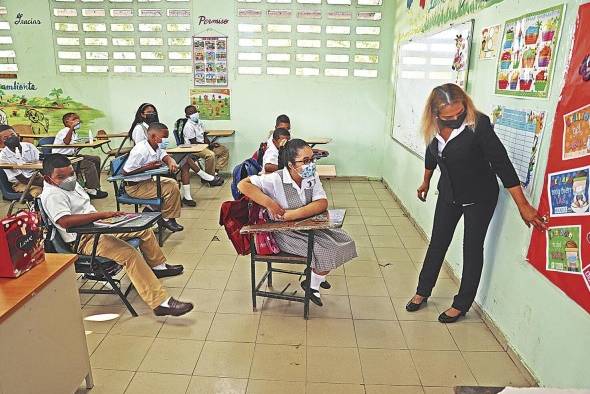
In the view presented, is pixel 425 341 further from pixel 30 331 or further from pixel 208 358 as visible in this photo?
pixel 30 331

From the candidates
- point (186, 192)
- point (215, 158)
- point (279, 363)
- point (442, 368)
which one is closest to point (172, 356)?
point (279, 363)

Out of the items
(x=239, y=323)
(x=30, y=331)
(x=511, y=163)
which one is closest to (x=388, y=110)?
(x=511, y=163)

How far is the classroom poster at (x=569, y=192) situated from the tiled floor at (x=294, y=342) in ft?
3.18

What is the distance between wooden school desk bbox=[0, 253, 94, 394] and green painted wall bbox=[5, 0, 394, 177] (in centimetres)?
494

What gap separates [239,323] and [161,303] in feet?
1.76

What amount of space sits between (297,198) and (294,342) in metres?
0.89

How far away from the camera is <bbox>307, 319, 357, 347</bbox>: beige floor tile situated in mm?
2594

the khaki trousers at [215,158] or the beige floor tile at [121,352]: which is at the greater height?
the khaki trousers at [215,158]

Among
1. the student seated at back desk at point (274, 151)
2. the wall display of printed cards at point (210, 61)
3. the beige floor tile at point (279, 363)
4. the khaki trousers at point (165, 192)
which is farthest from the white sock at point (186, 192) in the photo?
the beige floor tile at point (279, 363)

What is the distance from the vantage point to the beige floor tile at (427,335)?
257 cm

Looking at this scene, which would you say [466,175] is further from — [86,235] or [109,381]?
[86,235]

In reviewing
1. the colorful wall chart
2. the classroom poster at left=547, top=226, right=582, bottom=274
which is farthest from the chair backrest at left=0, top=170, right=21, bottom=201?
the classroom poster at left=547, top=226, right=582, bottom=274

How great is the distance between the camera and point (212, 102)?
6578 mm

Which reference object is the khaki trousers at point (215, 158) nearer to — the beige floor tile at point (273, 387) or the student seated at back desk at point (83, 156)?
the student seated at back desk at point (83, 156)
